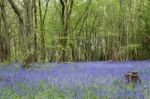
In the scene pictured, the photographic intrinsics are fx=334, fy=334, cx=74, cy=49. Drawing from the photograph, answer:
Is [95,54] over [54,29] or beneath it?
beneath

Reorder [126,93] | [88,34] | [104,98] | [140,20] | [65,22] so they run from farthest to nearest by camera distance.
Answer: [88,34] < [140,20] < [65,22] < [126,93] < [104,98]

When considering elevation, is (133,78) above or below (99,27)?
below

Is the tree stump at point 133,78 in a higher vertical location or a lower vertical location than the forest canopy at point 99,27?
lower

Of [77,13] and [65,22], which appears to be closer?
[65,22]

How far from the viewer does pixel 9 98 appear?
6930 millimetres

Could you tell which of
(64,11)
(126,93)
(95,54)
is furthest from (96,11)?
(126,93)

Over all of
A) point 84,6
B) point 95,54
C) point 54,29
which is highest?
point 84,6

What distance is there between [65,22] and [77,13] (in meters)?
12.1

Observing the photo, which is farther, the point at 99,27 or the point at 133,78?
the point at 99,27

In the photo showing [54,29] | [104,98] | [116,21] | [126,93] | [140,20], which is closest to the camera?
[104,98]

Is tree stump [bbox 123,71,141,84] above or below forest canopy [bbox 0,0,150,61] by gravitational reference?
below

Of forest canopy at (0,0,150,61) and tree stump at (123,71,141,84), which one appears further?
forest canopy at (0,0,150,61)

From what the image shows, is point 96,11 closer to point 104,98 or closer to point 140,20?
point 140,20

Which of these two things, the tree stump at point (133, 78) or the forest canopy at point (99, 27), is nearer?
the tree stump at point (133, 78)
